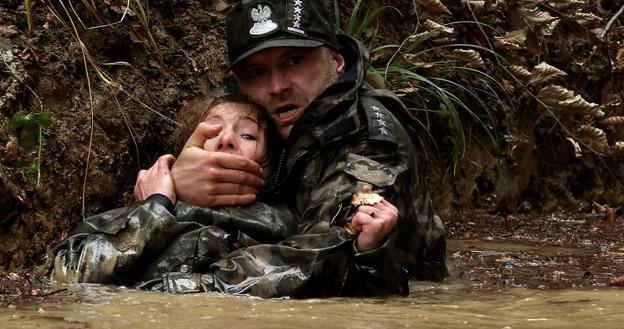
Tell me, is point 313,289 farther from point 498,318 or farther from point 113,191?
point 113,191

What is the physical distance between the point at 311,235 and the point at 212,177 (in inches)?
21.2

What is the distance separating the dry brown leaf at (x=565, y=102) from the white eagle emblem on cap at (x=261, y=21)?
2.64m

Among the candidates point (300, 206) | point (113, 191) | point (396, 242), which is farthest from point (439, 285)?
point (113, 191)

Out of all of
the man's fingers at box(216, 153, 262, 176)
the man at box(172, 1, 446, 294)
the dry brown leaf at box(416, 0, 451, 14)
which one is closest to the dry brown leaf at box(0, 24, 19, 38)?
the man at box(172, 1, 446, 294)

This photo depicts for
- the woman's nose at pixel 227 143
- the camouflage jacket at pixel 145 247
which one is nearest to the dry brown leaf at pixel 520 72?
the woman's nose at pixel 227 143

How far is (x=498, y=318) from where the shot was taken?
2676 mm

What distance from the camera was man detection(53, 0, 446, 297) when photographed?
10.9ft

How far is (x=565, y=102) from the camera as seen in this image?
598 cm

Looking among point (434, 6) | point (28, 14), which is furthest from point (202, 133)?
point (434, 6)

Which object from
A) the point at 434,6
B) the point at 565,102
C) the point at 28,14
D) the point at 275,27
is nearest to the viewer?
the point at 275,27

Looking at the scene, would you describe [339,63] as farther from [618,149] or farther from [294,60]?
[618,149]

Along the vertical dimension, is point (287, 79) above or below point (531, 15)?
below

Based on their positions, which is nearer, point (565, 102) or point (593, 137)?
point (565, 102)

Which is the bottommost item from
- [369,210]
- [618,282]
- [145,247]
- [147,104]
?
[618,282]
